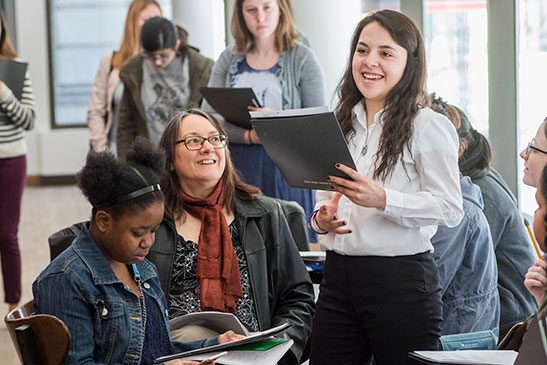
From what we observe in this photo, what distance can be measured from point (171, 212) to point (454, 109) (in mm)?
1078

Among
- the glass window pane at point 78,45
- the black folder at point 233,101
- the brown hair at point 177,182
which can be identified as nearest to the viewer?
the brown hair at point 177,182

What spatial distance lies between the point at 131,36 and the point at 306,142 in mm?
3889

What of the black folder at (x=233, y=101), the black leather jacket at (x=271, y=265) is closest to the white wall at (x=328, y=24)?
the black folder at (x=233, y=101)

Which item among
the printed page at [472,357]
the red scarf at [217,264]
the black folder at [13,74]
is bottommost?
the printed page at [472,357]

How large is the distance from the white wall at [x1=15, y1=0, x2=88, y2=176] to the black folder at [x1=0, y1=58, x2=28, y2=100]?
835 cm

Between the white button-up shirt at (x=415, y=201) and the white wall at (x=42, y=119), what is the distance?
453 inches

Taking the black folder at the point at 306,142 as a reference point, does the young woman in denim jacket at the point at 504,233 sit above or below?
below

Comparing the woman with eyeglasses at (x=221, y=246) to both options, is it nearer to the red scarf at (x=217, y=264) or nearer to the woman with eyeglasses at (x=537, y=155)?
the red scarf at (x=217, y=264)

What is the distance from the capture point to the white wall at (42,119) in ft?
46.7

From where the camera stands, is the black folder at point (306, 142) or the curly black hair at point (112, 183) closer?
the curly black hair at point (112, 183)

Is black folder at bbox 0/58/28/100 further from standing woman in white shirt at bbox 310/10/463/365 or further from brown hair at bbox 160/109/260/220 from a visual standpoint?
standing woman in white shirt at bbox 310/10/463/365

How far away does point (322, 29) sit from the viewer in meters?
6.39

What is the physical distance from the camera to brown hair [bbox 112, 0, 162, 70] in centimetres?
664

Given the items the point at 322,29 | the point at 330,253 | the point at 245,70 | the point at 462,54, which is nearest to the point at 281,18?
the point at 245,70
